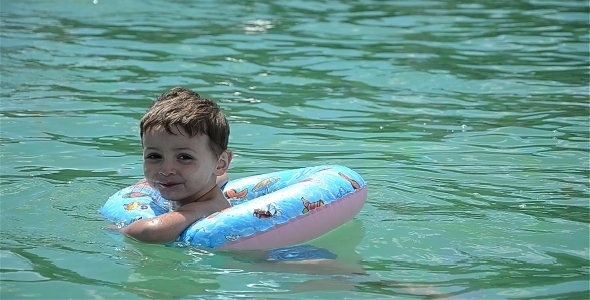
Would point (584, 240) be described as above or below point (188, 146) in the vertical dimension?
below

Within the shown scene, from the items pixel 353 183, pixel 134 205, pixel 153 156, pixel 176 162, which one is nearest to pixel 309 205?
pixel 353 183

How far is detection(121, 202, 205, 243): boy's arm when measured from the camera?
4845 mm

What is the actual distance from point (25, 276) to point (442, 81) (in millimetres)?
5352

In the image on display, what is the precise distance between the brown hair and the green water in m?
0.54

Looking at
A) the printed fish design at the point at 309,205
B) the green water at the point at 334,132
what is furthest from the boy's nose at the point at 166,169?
the printed fish design at the point at 309,205

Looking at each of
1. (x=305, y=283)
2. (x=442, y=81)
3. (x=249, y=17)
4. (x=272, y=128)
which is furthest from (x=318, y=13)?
(x=305, y=283)

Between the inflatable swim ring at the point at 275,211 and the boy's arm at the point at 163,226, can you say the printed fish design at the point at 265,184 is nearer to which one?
the inflatable swim ring at the point at 275,211

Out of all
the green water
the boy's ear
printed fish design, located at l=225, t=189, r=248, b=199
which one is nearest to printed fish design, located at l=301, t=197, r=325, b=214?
the green water

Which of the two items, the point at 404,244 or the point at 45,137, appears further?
the point at 45,137

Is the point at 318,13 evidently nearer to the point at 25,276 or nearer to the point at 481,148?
the point at 481,148

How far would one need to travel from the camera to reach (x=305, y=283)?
4.44 m

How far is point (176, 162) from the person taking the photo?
4.86 m

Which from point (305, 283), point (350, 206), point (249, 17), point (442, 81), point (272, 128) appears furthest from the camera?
point (249, 17)

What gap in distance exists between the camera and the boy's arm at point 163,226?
4845 millimetres
